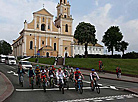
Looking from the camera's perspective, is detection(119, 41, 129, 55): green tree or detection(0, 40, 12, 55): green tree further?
detection(0, 40, 12, 55): green tree

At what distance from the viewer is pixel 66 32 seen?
75938 millimetres

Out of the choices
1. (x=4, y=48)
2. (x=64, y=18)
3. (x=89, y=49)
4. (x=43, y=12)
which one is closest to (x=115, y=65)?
(x=43, y=12)

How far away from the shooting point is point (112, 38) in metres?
63.0

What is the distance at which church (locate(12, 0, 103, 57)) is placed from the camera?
67812mm

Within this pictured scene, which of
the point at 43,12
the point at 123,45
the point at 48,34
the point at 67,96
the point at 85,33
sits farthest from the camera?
the point at 48,34

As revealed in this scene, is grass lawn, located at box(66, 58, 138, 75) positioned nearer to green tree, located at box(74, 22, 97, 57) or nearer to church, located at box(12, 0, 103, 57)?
green tree, located at box(74, 22, 97, 57)

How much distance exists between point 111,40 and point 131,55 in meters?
11.7

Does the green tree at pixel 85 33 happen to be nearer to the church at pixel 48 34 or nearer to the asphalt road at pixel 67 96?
the church at pixel 48 34

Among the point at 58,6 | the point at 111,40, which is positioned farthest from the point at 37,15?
the point at 111,40

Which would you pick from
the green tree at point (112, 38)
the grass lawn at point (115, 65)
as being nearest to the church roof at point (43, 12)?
the green tree at point (112, 38)

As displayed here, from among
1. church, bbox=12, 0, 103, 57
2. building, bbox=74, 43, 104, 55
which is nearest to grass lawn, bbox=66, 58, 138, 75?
church, bbox=12, 0, 103, 57

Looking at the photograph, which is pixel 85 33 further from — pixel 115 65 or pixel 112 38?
pixel 115 65

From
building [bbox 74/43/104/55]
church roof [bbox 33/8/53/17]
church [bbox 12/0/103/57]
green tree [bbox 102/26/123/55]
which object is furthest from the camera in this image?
building [bbox 74/43/104/55]

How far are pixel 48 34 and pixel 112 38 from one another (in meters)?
26.5
